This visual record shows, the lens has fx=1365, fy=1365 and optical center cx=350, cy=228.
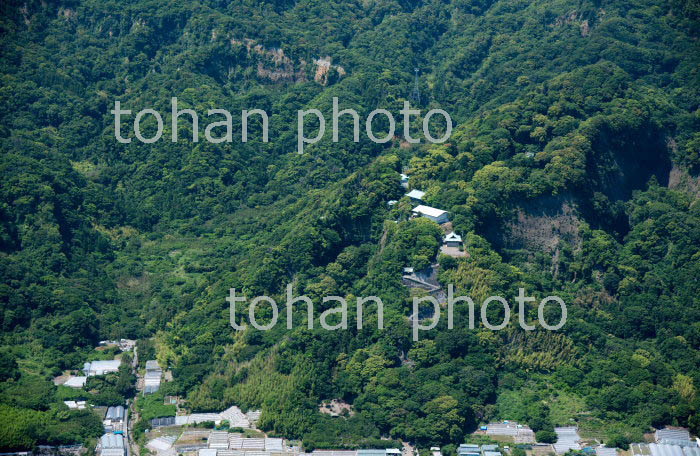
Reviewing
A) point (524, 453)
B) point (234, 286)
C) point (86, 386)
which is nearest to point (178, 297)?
point (234, 286)

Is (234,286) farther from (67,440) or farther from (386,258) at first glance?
(67,440)

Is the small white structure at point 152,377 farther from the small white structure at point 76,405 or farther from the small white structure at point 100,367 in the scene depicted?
the small white structure at point 76,405

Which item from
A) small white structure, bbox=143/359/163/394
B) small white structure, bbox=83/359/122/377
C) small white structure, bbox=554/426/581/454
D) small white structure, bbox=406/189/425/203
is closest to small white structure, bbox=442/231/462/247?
small white structure, bbox=406/189/425/203

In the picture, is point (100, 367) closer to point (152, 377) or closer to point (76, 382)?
point (76, 382)

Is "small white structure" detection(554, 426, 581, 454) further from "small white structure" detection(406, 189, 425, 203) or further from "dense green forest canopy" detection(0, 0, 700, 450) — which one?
"small white structure" detection(406, 189, 425, 203)

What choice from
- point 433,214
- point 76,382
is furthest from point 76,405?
point 433,214
